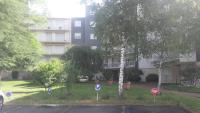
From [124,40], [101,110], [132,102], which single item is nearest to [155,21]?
[124,40]

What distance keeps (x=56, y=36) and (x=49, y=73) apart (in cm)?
6259

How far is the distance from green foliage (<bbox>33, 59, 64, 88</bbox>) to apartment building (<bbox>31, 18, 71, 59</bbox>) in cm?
6029

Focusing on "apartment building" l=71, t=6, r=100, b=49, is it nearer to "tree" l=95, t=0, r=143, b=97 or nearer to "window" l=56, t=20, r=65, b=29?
"window" l=56, t=20, r=65, b=29

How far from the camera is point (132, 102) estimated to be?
1101 inches

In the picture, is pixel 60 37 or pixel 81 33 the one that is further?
pixel 81 33

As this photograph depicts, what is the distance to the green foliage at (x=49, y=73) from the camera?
3053 cm

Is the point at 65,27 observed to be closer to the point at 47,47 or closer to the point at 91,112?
the point at 47,47

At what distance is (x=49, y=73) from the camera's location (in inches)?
1232

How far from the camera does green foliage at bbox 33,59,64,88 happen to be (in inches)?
1202

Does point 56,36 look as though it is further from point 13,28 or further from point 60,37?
point 13,28

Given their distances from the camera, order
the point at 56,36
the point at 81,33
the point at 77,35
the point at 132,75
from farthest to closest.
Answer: the point at 77,35
the point at 81,33
the point at 56,36
the point at 132,75

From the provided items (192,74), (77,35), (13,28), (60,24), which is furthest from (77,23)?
(13,28)

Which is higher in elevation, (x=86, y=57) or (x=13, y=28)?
(x=13, y=28)

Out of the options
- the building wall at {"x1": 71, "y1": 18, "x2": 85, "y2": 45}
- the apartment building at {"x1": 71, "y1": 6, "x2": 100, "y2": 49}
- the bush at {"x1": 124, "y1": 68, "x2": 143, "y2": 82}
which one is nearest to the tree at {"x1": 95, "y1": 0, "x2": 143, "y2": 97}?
the bush at {"x1": 124, "y1": 68, "x2": 143, "y2": 82}
